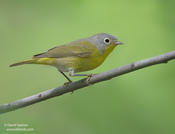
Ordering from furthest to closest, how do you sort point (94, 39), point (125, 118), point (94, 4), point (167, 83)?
point (94, 4), point (94, 39), point (167, 83), point (125, 118)

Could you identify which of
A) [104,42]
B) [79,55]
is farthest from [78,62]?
[104,42]

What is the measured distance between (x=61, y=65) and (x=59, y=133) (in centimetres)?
114

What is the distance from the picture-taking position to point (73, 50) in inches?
205

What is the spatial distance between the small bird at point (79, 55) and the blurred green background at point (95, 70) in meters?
0.44

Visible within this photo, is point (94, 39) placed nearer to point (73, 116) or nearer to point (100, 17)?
point (100, 17)

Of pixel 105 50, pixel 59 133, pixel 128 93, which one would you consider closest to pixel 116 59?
pixel 105 50

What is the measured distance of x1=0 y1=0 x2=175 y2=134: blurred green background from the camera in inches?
179

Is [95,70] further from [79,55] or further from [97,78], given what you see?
[97,78]

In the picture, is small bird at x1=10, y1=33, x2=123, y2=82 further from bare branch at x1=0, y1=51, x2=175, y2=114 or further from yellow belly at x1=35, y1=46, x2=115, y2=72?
bare branch at x1=0, y1=51, x2=175, y2=114

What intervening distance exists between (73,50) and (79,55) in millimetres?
281

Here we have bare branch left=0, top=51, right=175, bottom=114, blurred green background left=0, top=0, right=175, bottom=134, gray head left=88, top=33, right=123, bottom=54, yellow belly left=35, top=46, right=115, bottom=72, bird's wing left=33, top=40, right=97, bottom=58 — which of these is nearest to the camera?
bare branch left=0, top=51, right=175, bottom=114

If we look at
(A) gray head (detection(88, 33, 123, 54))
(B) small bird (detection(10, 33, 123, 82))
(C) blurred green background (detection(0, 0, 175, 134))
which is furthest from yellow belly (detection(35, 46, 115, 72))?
(C) blurred green background (detection(0, 0, 175, 134))

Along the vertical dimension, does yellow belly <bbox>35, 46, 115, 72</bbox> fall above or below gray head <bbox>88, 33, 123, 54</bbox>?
below

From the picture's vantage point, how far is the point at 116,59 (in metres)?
5.52
